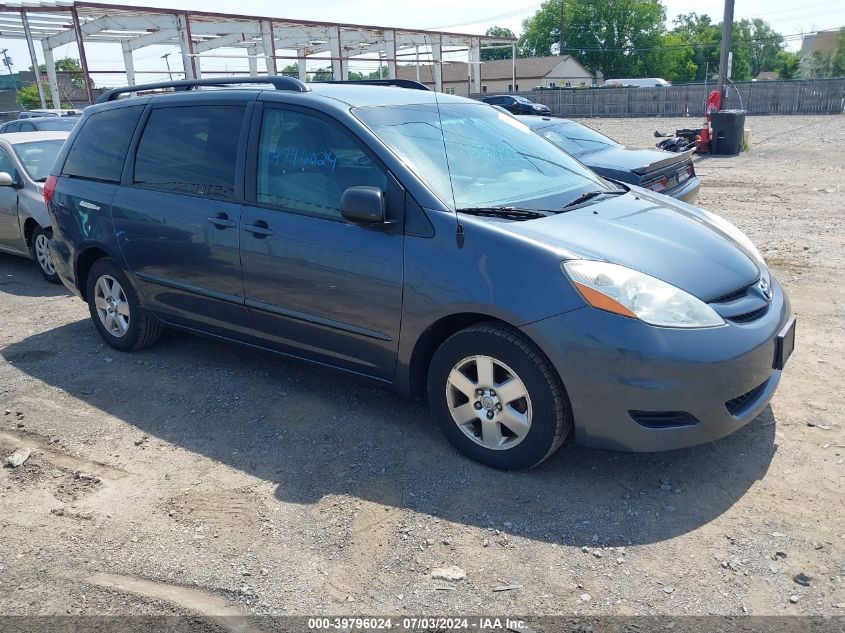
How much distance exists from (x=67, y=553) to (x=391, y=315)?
186cm

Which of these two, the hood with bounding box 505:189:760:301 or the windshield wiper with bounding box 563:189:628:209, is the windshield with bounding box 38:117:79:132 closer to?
the windshield wiper with bounding box 563:189:628:209

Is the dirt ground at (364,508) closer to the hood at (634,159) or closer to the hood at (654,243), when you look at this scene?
the hood at (654,243)

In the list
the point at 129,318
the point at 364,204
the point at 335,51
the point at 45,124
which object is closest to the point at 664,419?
the point at 364,204

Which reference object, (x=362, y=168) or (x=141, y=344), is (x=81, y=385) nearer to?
(x=141, y=344)

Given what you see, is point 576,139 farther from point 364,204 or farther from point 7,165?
point 7,165

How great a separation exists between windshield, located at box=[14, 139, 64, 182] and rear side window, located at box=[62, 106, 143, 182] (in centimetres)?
295

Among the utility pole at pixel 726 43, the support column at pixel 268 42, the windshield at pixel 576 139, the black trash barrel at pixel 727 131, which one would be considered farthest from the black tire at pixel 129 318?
the support column at pixel 268 42

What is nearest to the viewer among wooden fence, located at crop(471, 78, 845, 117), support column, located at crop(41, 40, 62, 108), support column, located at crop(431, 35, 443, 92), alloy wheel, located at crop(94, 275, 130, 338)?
alloy wheel, located at crop(94, 275, 130, 338)

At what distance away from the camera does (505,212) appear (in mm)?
3695

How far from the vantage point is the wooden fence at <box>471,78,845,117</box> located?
3219cm

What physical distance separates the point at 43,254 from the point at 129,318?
3.30 metres

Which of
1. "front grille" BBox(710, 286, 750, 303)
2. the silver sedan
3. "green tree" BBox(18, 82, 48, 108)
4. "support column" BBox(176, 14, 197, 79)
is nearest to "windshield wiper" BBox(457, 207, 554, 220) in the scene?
"front grille" BBox(710, 286, 750, 303)

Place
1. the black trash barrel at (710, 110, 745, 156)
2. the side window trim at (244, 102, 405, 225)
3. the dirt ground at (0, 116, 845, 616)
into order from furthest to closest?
the black trash barrel at (710, 110, 745, 156)
the side window trim at (244, 102, 405, 225)
the dirt ground at (0, 116, 845, 616)

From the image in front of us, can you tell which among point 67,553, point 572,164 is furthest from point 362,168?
point 67,553
